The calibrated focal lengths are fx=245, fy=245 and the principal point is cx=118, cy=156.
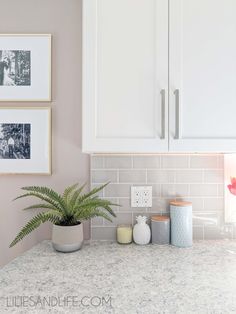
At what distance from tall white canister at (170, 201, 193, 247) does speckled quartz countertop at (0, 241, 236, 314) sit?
2.1 inches

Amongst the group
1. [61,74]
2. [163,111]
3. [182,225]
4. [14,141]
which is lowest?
[182,225]

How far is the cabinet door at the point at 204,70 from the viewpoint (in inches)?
43.0

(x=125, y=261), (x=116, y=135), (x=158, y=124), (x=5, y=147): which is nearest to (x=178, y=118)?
(x=158, y=124)

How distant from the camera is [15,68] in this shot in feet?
4.72

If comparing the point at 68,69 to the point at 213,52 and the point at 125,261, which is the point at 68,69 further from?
the point at 125,261

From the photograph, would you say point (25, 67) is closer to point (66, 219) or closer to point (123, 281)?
point (66, 219)

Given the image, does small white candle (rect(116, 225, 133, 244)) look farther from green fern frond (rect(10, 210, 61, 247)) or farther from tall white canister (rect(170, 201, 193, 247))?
green fern frond (rect(10, 210, 61, 247))

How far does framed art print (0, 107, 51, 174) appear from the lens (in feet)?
4.68

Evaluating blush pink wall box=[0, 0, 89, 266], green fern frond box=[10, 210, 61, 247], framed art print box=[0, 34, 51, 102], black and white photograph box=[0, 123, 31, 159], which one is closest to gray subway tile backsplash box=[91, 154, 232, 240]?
blush pink wall box=[0, 0, 89, 266]

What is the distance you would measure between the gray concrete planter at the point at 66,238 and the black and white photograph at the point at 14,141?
51 centimetres

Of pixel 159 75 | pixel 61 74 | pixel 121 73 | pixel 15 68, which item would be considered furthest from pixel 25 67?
pixel 159 75

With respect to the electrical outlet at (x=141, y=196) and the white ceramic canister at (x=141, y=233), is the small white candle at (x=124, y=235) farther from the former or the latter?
the electrical outlet at (x=141, y=196)

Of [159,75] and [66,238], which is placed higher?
[159,75]

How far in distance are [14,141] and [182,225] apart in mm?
1054
